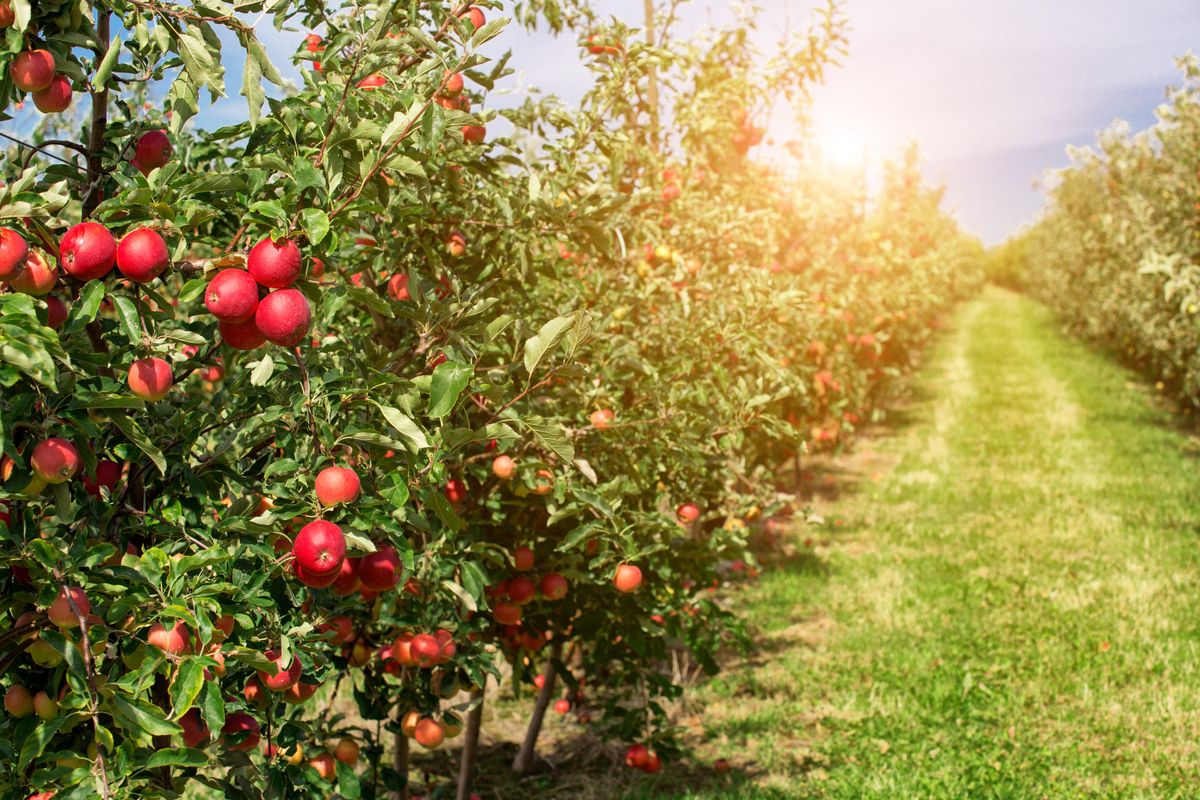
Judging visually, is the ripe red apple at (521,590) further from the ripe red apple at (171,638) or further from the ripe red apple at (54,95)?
the ripe red apple at (54,95)

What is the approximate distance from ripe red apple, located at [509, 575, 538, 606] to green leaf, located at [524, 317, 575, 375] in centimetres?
136

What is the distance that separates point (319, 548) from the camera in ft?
5.38

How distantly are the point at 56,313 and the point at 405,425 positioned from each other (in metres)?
0.60

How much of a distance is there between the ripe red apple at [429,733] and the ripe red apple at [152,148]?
1.73 m

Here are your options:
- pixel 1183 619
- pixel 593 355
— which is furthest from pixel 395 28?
pixel 1183 619

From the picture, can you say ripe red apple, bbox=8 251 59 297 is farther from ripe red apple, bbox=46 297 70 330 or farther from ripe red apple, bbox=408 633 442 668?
ripe red apple, bbox=408 633 442 668

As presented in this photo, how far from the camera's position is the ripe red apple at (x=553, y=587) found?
122 inches

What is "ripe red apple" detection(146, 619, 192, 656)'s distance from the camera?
158 centimetres

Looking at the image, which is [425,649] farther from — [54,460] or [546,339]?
[54,460]

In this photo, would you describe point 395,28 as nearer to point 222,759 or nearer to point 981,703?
point 222,759

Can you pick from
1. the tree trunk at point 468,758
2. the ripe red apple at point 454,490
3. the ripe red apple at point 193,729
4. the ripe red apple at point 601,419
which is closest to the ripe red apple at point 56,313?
the ripe red apple at point 193,729

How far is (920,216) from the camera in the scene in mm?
18719

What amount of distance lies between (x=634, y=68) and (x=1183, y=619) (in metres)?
5.18

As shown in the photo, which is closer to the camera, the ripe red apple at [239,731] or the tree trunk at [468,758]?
the ripe red apple at [239,731]
